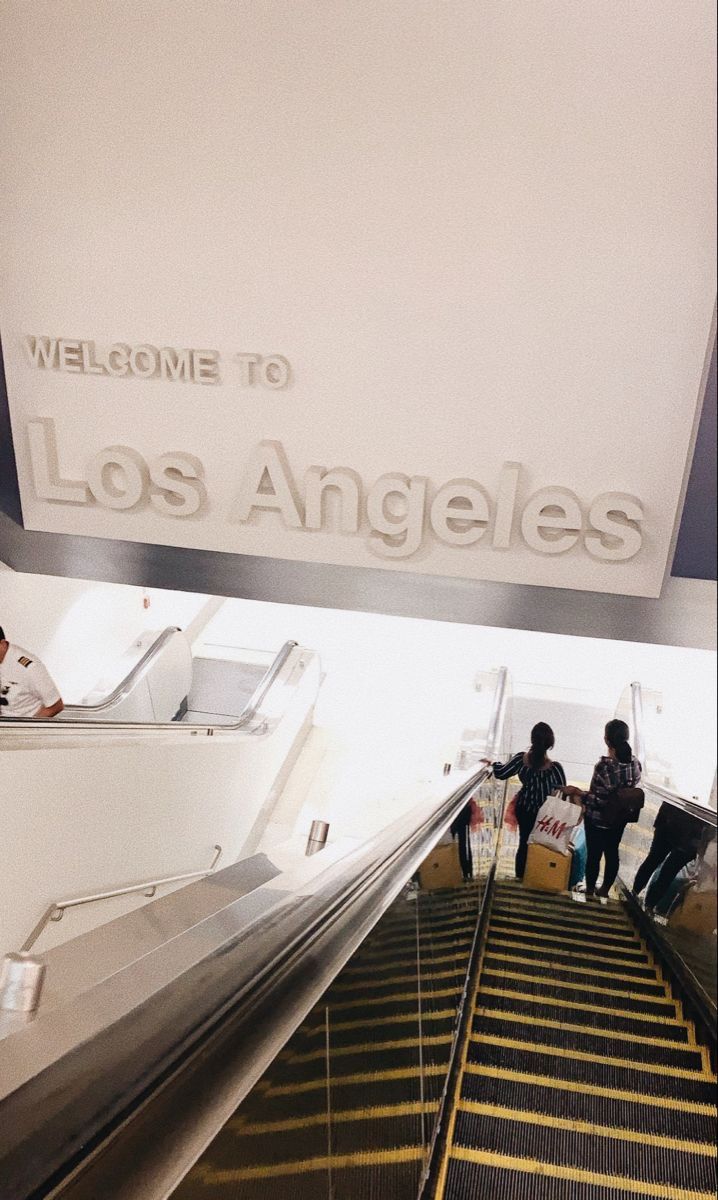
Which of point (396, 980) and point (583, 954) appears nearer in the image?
point (396, 980)

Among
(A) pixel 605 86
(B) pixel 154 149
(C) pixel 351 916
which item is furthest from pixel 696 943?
(B) pixel 154 149

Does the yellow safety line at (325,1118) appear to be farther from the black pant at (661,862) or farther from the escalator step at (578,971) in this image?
the black pant at (661,862)

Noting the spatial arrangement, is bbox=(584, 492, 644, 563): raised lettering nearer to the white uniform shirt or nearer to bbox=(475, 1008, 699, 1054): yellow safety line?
bbox=(475, 1008, 699, 1054): yellow safety line

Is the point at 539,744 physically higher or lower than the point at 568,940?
higher

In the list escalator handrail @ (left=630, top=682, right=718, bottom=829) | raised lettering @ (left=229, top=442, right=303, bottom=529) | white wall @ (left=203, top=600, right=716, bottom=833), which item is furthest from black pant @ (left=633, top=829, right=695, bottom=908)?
white wall @ (left=203, top=600, right=716, bottom=833)

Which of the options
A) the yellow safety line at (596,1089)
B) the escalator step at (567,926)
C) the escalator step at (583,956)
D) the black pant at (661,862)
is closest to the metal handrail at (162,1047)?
the yellow safety line at (596,1089)

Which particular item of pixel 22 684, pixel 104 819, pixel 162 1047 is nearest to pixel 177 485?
pixel 22 684

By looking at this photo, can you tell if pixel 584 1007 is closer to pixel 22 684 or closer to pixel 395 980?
pixel 395 980

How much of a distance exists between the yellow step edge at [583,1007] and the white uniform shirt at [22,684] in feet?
9.34

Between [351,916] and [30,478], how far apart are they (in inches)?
217

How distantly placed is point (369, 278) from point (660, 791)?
3.36 meters

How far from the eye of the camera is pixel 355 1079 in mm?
1412

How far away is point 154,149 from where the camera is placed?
5211 mm

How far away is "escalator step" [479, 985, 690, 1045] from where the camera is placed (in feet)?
12.5
